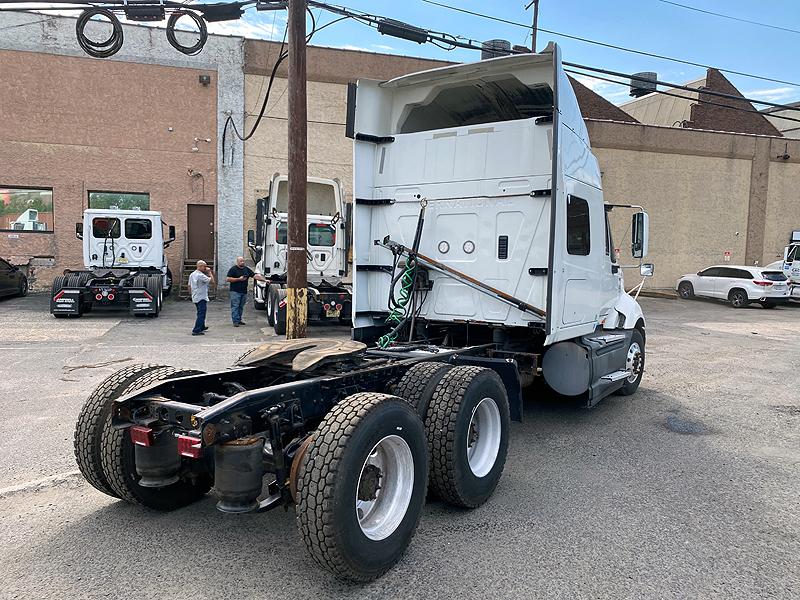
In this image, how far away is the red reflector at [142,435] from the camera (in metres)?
3.45

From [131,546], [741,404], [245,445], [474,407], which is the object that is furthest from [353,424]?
[741,404]

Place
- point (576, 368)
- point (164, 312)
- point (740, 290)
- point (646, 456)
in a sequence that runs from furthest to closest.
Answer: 1. point (740, 290)
2. point (164, 312)
3. point (576, 368)
4. point (646, 456)

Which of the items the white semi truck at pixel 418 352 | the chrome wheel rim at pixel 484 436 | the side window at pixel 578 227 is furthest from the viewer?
the side window at pixel 578 227

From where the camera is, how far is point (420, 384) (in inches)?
170

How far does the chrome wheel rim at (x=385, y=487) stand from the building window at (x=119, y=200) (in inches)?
850

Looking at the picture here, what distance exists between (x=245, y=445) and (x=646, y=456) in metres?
4.03

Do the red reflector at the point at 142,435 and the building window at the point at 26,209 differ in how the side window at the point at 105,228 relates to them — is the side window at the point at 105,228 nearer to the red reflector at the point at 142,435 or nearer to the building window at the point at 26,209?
the building window at the point at 26,209

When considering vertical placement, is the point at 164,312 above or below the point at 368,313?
below

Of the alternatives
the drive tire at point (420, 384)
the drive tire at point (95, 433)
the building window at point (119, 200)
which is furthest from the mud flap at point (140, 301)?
the drive tire at point (420, 384)

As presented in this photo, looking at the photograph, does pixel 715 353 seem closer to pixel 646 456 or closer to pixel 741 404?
pixel 741 404

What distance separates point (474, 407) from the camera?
4336 millimetres

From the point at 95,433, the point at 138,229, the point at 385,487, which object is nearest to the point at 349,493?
the point at 385,487

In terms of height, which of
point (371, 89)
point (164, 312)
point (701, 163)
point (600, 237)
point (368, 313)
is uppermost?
point (701, 163)

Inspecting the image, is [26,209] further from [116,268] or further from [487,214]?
[487,214]
